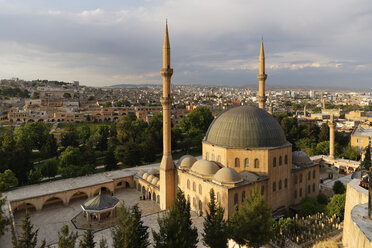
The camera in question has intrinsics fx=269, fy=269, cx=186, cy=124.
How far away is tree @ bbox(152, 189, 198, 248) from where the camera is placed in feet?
36.1

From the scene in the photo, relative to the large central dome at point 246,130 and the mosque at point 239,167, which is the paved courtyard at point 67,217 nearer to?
the mosque at point 239,167

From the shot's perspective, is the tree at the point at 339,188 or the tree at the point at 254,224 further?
the tree at the point at 339,188

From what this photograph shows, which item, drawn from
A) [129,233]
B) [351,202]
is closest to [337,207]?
[351,202]

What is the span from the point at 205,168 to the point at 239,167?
224 cm

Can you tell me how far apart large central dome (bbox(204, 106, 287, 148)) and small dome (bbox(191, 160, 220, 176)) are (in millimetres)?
1538

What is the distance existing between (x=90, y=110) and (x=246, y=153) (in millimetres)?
57179

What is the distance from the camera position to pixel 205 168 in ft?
55.5

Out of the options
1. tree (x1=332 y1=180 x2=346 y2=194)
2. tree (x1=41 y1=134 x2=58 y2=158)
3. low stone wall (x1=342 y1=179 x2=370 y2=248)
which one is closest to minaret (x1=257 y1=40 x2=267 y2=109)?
tree (x1=332 y1=180 x2=346 y2=194)

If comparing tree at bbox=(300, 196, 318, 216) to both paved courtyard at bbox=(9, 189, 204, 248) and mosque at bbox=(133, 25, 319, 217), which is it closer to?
mosque at bbox=(133, 25, 319, 217)

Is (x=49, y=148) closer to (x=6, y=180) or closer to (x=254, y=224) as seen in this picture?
(x=6, y=180)

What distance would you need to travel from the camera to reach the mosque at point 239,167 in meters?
15.8

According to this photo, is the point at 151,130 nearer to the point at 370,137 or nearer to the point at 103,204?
the point at 103,204

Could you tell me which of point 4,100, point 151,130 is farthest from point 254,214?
point 4,100

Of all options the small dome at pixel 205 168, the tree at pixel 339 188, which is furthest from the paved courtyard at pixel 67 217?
the tree at pixel 339 188
